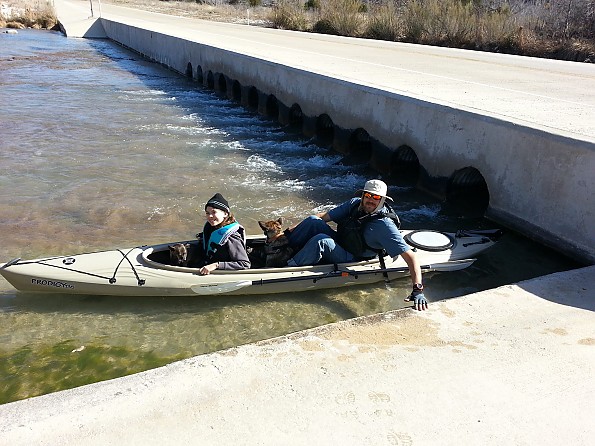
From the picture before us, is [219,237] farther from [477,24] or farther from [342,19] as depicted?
[342,19]

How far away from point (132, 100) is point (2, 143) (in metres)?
5.40

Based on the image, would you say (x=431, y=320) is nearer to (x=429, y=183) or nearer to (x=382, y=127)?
(x=429, y=183)

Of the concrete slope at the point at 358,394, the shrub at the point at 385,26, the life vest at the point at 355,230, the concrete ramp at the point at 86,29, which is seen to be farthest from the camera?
the concrete ramp at the point at 86,29

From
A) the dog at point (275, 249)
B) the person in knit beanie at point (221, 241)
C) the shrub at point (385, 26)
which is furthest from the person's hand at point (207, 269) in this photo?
the shrub at point (385, 26)

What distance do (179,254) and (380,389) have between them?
9.35 ft

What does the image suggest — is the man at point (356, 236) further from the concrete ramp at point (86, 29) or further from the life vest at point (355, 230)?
the concrete ramp at point (86, 29)

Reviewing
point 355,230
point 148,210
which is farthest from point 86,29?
point 355,230

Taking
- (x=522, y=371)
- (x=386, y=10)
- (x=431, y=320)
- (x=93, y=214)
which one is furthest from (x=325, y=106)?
(x=386, y=10)

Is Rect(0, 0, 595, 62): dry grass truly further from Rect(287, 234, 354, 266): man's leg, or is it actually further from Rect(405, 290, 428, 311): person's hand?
Rect(405, 290, 428, 311): person's hand

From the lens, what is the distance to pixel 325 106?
11.4 m

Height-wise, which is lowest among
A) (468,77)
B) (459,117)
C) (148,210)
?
(148,210)

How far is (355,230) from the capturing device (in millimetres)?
5594

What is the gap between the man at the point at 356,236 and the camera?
5.13m

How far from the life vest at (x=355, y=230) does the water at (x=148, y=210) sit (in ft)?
1.54
